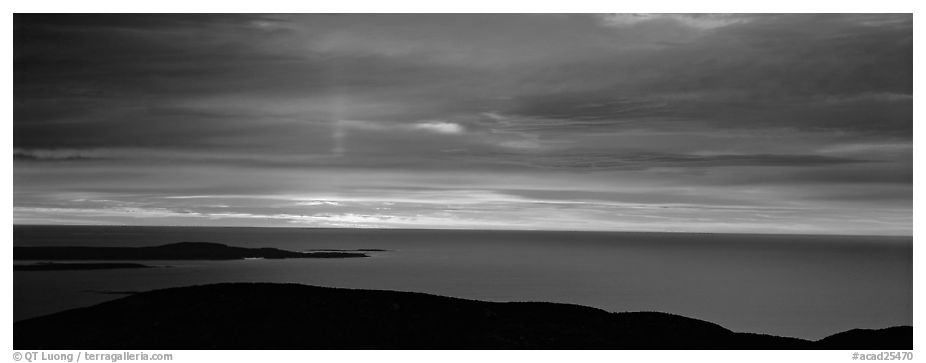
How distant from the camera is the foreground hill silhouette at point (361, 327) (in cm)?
1158

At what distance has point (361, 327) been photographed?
1229 centimetres

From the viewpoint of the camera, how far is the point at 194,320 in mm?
12352

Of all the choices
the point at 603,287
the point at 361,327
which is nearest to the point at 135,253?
the point at 603,287

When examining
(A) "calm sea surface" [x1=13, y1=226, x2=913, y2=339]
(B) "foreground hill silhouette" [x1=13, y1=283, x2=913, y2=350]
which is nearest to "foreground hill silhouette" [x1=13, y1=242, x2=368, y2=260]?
(A) "calm sea surface" [x1=13, y1=226, x2=913, y2=339]

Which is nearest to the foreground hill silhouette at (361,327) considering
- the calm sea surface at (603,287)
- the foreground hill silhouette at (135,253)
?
the calm sea surface at (603,287)

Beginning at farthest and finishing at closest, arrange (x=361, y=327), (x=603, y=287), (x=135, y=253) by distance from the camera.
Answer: (x=603, y=287) → (x=135, y=253) → (x=361, y=327)

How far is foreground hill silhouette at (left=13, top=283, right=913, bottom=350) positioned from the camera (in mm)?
11578

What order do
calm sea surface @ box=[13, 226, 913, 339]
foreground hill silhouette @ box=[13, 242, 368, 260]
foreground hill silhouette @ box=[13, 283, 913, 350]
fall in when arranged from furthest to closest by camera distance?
foreground hill silhouette @ box=[13, 242, 368, 260] → calm sea surface @ box=[13, 226, 913, 339] → foreground hill silhouette @ box=[13, 283, 913, 350]

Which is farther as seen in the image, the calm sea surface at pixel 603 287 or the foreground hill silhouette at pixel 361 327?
the calm sea surface at pixel 603 287

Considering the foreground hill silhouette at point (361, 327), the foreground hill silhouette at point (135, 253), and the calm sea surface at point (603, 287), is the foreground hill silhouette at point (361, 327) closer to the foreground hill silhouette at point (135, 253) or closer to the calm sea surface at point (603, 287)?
the calm sea surface at point (603, 287)

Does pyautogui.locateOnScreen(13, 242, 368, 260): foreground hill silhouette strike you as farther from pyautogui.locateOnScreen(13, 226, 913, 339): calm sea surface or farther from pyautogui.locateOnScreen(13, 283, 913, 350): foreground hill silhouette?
pyautogui.locateOnScreen(13, 283, 913, 350): foreground hill silhouette

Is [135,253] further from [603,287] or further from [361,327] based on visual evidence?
[361,327]

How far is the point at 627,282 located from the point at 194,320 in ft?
162
